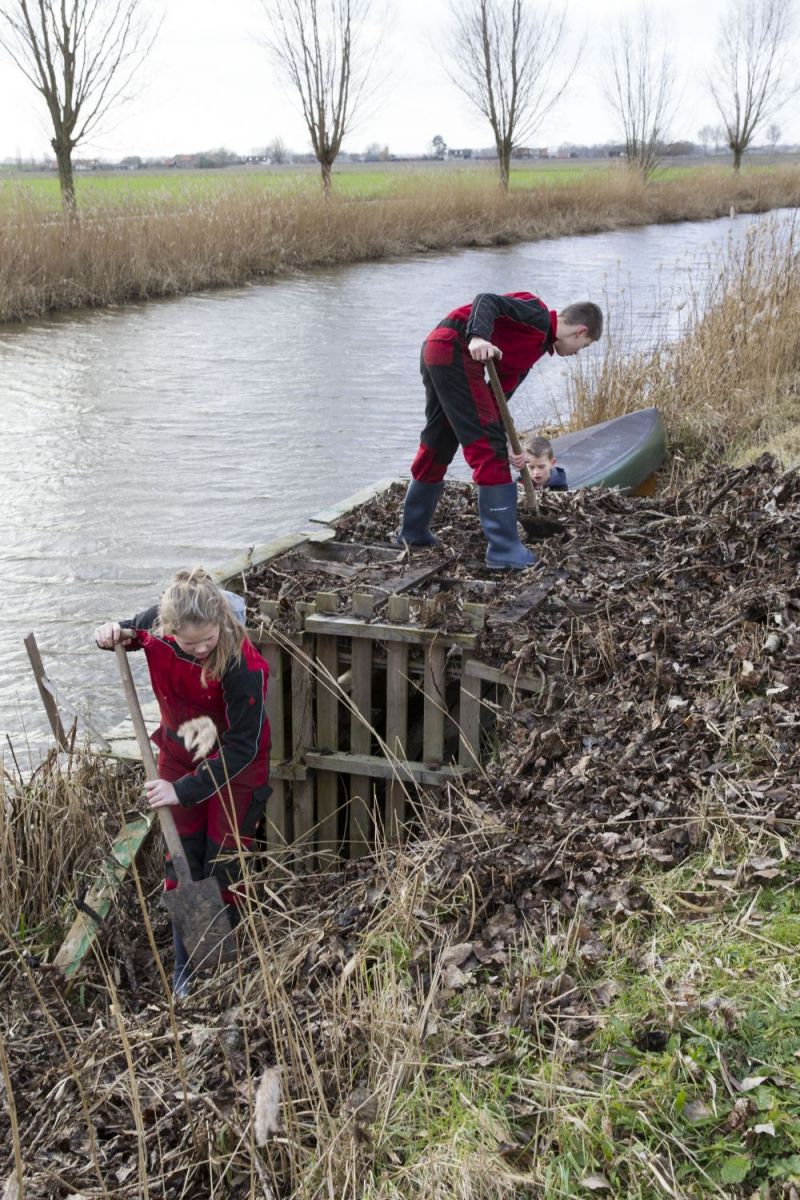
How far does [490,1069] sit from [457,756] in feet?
7.01

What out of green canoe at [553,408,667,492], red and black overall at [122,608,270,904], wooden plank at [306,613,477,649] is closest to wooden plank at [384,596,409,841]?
wooden plank at [306,613,477,649]

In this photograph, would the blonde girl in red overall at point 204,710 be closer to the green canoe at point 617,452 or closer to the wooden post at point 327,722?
the wooden post at point 327,722

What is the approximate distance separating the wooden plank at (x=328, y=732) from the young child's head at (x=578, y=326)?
185 centimetres

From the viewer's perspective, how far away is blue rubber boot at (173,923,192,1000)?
11.5 feet

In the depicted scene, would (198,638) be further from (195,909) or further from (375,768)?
(375,768)

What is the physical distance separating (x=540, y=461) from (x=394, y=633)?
2.37 m

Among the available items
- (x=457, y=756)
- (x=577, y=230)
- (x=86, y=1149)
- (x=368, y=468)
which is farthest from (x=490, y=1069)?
(x=577, y=230)

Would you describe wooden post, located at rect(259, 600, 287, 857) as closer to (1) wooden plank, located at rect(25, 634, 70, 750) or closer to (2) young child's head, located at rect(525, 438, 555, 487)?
(1) wooden plank, located at rect(25, 634, 70, 750)

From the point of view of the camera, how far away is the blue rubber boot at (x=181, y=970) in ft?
11.5

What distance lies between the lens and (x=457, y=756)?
469 cm

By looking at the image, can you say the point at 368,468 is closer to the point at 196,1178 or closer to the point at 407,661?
the point at 407,661

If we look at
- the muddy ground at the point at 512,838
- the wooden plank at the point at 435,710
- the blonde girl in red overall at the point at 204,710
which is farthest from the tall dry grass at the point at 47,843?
the wooden plank at the point at 435,710

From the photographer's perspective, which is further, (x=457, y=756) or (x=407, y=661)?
(x=457, y=756)

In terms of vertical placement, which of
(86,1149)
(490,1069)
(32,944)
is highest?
(490,1069)
